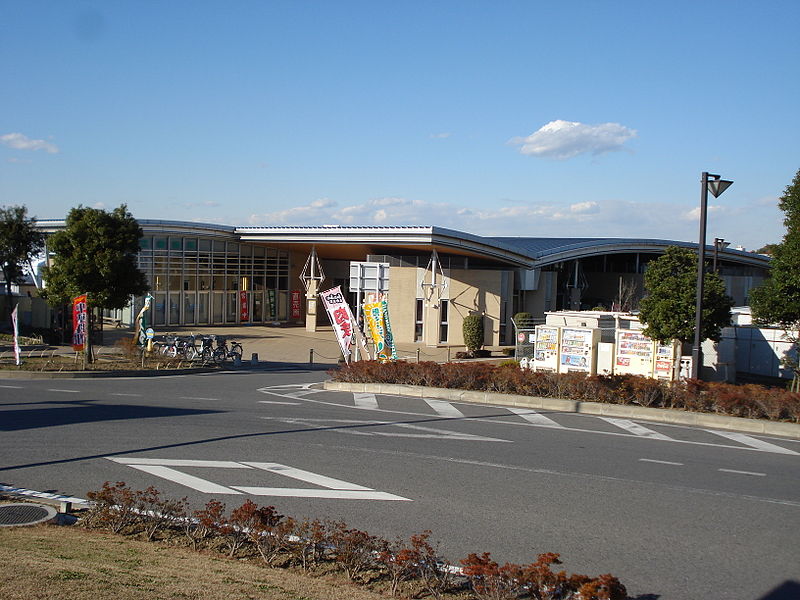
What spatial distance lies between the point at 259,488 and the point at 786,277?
13819 millimetres

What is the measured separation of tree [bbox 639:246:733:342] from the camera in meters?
19.4

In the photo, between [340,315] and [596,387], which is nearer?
[596,387]

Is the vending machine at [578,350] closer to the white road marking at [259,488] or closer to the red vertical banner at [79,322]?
the white road marking at [259,488]

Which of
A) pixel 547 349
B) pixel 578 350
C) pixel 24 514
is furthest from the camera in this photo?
pixel 547 349

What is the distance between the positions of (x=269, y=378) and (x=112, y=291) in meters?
6.21

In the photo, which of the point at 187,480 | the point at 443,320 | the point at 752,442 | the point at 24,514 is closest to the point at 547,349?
the point at 752,442

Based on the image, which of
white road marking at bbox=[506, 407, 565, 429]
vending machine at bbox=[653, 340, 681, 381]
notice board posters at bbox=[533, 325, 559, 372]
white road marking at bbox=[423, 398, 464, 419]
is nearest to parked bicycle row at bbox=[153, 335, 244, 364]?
notice board posters at bbox=[533, 325, 559, 372]

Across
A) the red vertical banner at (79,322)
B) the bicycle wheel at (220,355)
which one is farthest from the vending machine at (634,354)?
the red vertical banner at (79,322)

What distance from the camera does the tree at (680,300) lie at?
19.4 meters

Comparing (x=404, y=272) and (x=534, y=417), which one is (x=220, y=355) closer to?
(x=404, y=272)

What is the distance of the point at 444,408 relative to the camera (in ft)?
58.4

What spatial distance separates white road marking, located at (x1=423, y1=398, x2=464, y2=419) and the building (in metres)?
19.5

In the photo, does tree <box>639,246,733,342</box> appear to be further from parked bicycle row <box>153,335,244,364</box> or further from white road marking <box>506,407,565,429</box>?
parked bicycle row <box>153,335,244,364</box>

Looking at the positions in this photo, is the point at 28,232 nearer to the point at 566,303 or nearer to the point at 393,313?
the point at 393,313
